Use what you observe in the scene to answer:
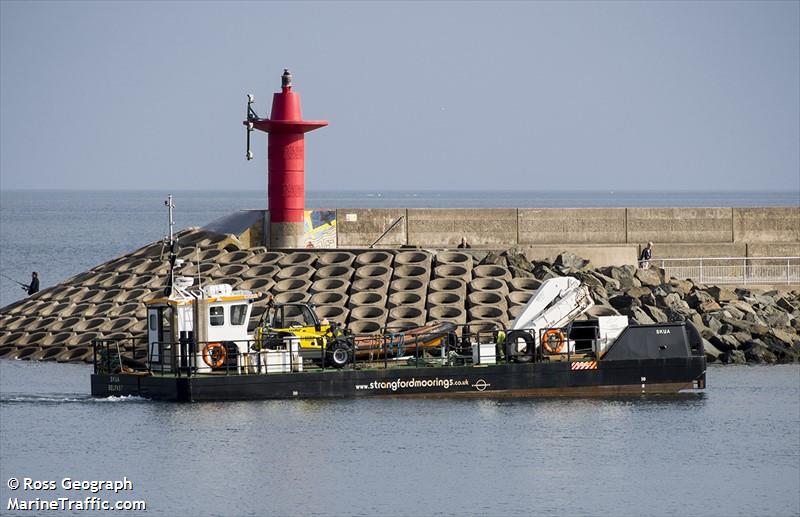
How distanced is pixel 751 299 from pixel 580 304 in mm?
12924

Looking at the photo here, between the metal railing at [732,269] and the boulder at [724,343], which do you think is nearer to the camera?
the boulder at [724,343]

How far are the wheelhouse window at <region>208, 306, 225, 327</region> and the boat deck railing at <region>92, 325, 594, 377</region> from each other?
470 millimetres

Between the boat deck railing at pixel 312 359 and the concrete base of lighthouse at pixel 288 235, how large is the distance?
10.3 meters

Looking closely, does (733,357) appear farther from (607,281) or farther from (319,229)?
(319,229)

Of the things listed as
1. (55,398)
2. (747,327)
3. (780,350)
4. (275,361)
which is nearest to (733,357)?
(780,350)

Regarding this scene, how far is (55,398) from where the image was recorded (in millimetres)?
38250

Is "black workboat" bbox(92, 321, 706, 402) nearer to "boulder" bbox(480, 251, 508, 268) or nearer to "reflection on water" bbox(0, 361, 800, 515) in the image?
"reflection on water" bbox(0, 361, 800, 515)

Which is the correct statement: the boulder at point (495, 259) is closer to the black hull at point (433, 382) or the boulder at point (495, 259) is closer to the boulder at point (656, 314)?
the boulder at point (656, 314)

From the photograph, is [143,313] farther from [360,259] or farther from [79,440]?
[79,440]

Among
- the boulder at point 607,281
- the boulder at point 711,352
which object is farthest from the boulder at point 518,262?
the boulder at point 711,352

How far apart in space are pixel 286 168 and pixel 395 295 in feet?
23.7

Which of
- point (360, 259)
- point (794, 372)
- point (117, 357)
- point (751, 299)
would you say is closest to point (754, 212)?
point (751, 299)

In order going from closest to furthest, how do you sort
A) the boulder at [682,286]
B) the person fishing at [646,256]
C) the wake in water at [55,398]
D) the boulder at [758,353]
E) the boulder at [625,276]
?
the wake in water at [55,398] < the boulder at [758,353] < the boulder at [625,276] < the boulder at [682,286] < the person fishing at [646,256]

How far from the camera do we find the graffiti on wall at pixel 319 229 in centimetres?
5025
